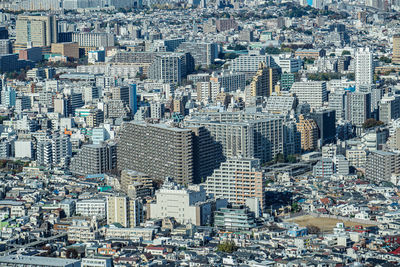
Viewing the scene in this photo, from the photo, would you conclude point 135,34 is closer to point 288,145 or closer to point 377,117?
point 377,117

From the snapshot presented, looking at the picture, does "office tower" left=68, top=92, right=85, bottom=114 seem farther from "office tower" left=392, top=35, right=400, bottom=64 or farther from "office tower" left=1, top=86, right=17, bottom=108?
"office tower" left=392, top=35, right=400, bottom=64

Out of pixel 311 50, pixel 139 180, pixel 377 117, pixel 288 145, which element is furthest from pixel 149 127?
pixel 311 50

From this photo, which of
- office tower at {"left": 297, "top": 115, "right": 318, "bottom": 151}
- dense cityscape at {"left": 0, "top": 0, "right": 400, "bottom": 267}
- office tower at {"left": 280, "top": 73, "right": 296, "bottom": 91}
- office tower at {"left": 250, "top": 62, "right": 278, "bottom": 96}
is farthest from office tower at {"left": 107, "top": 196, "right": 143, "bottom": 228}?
office tower at {"left": 280, "top": 73, "right": 296, "bottom": 91}

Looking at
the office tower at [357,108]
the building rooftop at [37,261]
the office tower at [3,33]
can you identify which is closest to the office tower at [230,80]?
the office tower at [357,108]

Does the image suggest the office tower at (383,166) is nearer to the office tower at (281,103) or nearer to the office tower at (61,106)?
the office tower at (281,103)

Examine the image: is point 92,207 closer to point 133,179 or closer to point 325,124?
point 133,179

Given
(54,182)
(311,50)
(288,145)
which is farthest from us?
(311,50)
